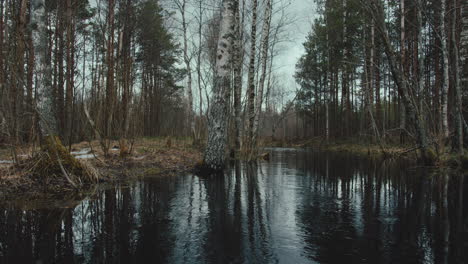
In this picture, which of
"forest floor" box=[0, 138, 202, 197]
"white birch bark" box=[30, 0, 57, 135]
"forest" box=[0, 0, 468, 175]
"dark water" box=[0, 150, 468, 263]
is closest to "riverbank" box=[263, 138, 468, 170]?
"forest" box=[0, 0, 468, 175]

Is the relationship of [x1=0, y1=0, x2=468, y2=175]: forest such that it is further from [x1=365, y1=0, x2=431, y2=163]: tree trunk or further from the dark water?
the dark water

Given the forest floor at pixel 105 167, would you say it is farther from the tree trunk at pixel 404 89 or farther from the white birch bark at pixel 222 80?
the tree trunk at pixel 404 89

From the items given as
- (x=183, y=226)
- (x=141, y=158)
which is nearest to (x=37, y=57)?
(x=141, y=158)

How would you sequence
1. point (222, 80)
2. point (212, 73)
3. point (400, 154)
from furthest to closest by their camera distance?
point (212, 73) → point (400, 154) → point (222, 80)

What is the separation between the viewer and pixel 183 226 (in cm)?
325

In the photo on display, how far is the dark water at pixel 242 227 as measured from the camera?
244 centimetres

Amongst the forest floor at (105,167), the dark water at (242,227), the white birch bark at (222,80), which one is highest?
the white birch bark at (222,80)

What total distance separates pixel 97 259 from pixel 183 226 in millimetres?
1072

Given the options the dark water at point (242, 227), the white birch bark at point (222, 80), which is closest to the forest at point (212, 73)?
the white birch bark at point (222, 80)

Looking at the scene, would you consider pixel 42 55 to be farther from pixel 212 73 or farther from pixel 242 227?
pixel 212 73

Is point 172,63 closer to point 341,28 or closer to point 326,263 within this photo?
point 341,28

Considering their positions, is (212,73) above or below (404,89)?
above

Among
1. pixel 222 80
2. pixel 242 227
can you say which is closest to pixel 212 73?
pixel 222 80

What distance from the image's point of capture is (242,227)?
10.6ft
